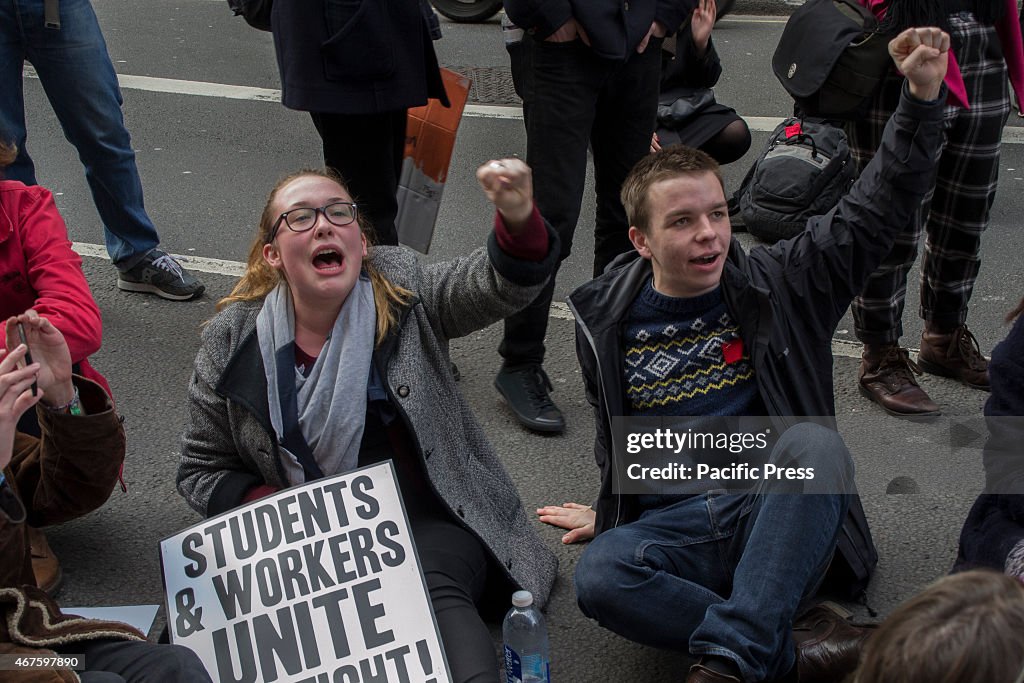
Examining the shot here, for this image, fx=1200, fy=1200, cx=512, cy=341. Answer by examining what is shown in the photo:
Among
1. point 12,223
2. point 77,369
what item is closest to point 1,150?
point 12,223

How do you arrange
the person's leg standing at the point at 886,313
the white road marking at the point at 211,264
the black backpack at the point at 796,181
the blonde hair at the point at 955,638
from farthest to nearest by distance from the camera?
the black backpack at the point at 796,181, the white road marking at the point at 211,264, the person's leg standing at the point at 886,313, the blonde hair at the point at 955,638

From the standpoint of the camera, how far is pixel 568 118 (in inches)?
149

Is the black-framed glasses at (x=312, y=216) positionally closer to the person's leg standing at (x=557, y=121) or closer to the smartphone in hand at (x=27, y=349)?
the smartphone in hand at (x=27, y=349)

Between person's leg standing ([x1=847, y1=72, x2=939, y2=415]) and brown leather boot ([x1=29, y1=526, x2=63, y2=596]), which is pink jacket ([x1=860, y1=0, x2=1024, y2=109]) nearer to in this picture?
person's leg standing ([x1=847, y1=72, x2=939, y2=415])

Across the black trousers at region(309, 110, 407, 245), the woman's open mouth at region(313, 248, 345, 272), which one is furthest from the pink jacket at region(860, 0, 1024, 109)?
the woman's open mouth at region(313, 248, 345, 272)

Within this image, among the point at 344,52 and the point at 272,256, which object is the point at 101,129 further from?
the point at 272,256

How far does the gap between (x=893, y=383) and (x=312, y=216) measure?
2.13 m

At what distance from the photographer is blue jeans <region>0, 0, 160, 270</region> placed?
14.7 feet

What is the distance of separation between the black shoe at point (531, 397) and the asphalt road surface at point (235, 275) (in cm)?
5

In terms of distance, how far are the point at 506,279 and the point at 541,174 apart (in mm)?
1144

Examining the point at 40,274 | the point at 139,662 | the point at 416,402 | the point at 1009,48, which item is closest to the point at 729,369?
the point at 416,402

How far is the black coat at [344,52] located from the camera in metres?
3.65

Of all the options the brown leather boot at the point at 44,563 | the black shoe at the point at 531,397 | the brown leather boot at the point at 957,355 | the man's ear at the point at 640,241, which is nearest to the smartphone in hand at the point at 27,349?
the brown leather boot at the point at 44,563

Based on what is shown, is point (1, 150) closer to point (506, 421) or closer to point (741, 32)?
point (506, 421)
